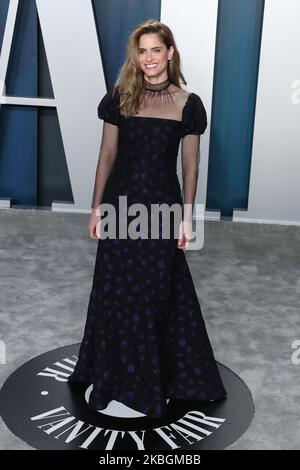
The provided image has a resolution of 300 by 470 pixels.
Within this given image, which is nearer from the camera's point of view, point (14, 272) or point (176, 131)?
point (176, 131)

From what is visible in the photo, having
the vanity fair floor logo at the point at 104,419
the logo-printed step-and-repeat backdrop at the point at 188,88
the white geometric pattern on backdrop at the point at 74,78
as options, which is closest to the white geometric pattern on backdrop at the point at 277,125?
the logo-printed step-and-repeat backdrop at the point at 188,88

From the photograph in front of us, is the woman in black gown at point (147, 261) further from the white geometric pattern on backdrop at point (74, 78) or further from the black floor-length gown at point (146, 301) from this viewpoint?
the white geometric pattern on backdrop at point (74, 78)

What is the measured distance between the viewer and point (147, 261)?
115 inches

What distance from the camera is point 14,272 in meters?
4.66

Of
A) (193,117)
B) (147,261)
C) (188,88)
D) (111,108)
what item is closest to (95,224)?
(147,261)

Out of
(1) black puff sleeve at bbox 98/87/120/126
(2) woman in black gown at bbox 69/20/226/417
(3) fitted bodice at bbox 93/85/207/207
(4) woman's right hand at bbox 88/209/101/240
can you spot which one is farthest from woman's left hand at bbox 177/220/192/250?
(1) black puff sleeve at bbox 98/87/120/126

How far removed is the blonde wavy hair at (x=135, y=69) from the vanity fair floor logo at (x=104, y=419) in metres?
1.30

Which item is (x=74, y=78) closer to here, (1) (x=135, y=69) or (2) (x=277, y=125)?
(2) (x=277, y=125)

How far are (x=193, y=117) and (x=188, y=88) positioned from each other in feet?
7.42

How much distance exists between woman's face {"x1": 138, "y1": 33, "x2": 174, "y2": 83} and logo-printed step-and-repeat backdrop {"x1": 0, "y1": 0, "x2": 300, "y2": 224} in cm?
229

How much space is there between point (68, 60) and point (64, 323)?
2098 mm
